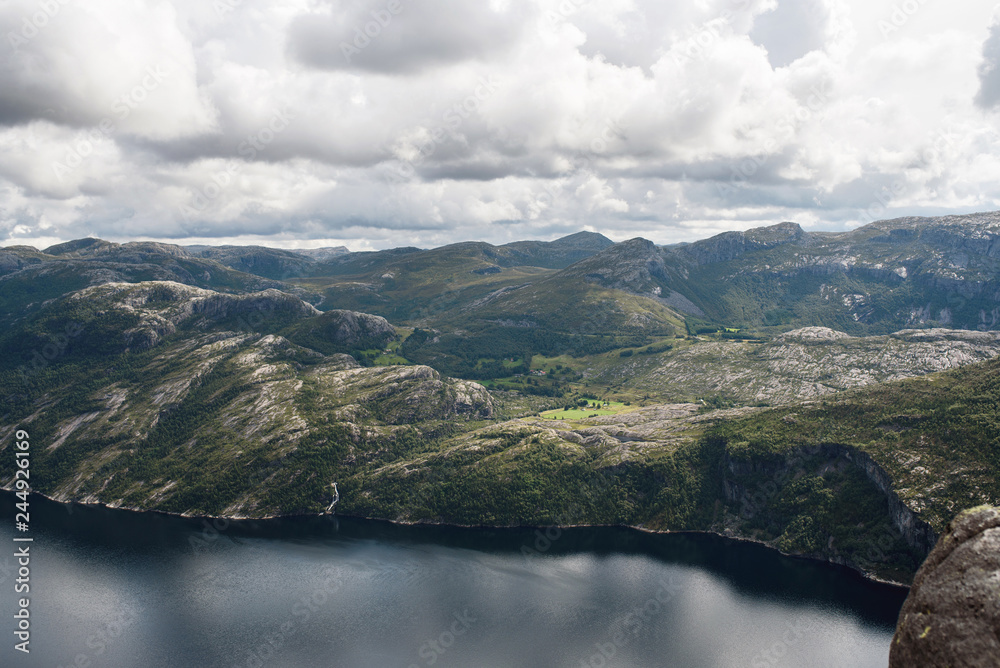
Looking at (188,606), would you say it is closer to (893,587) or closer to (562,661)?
(562,661)

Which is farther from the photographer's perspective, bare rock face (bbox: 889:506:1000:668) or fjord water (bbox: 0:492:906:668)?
fjord water (bbox: 0:492:906:668)

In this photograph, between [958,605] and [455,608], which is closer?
[958,605]

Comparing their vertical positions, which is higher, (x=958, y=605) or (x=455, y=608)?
(x=958, y=605)

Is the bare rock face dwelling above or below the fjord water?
above

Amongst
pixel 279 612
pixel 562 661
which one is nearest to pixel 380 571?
pixel 279 612

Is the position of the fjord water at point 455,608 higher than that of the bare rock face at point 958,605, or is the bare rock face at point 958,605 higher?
the bare rock face at point 958,605
